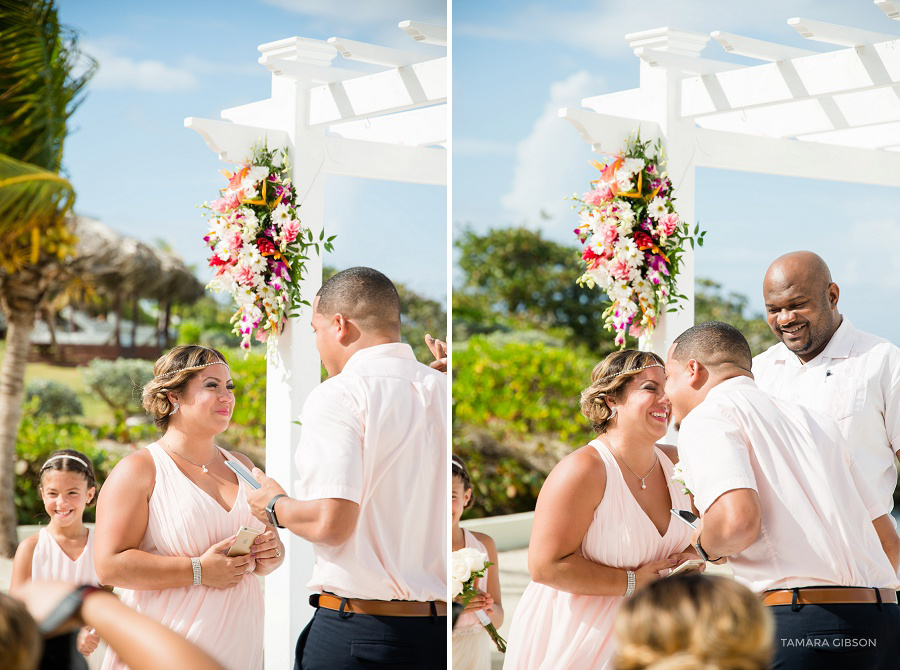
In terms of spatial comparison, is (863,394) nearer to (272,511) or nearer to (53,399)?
(272,511)

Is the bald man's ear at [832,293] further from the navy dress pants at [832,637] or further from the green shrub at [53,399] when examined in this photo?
the green shrub at [53,399]

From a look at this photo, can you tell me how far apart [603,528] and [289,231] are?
2.18 meters

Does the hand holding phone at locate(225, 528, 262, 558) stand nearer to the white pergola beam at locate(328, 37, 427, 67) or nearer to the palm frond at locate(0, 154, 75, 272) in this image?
the white pergola beam at locate(328, 37, 427, 67)

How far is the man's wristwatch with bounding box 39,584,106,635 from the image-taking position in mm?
1917

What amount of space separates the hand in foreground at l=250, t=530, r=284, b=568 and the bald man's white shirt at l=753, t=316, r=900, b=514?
2.20 metres

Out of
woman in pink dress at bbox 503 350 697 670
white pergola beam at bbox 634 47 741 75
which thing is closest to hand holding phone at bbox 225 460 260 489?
woman in pink dress at bbox 503 350 697 670

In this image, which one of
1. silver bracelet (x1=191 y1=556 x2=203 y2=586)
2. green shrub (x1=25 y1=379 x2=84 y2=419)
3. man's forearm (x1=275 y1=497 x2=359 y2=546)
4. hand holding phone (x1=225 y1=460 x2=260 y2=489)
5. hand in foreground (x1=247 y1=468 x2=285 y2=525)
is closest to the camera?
man's forearm (x1=275 y1=497 x2=359 y2=546)

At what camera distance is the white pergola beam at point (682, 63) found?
4.59 meters

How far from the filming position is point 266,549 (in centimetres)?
344

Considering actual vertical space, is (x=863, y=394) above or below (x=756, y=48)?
below

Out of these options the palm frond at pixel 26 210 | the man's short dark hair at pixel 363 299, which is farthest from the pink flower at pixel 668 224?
the palm frond at pixel 26 210

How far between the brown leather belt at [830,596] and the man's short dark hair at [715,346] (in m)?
0.72

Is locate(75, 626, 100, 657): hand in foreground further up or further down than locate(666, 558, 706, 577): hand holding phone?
further down

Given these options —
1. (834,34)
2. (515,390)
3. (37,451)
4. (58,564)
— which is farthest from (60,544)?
(515,390)
